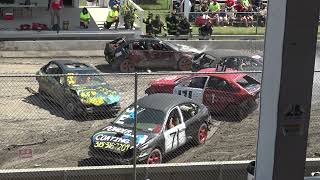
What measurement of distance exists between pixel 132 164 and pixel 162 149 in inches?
34.9

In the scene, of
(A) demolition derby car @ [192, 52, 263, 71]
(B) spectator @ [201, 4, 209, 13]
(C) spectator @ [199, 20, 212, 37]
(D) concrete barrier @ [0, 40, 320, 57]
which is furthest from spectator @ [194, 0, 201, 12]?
(A) demolition derby car @ [192, 52, 263, 71]

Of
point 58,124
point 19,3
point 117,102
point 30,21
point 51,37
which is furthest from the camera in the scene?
point 19,3

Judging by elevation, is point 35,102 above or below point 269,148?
below

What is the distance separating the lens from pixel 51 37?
996 inches

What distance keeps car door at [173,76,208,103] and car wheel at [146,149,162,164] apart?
335 centimetres

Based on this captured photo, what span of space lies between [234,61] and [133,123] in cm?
732

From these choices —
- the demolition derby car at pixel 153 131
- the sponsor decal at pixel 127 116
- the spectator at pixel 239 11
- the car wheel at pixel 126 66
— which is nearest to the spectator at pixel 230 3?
the spectator at pixel 239 11

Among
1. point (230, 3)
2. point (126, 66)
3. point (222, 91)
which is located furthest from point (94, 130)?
point (230, 3)

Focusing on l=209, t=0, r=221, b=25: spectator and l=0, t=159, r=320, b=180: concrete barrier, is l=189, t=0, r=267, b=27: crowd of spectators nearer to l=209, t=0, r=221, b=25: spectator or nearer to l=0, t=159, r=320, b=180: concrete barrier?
l=209, t=0, r=221, b=25: spectator

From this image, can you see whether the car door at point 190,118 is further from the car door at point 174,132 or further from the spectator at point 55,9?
the spectator at point 55,9

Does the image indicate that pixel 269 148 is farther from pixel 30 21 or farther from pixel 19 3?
pixel 19 3

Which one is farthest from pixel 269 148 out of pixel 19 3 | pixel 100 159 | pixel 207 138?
pixel 19 3

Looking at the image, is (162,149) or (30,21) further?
(30,21)

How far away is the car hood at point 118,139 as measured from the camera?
11.1 meters
